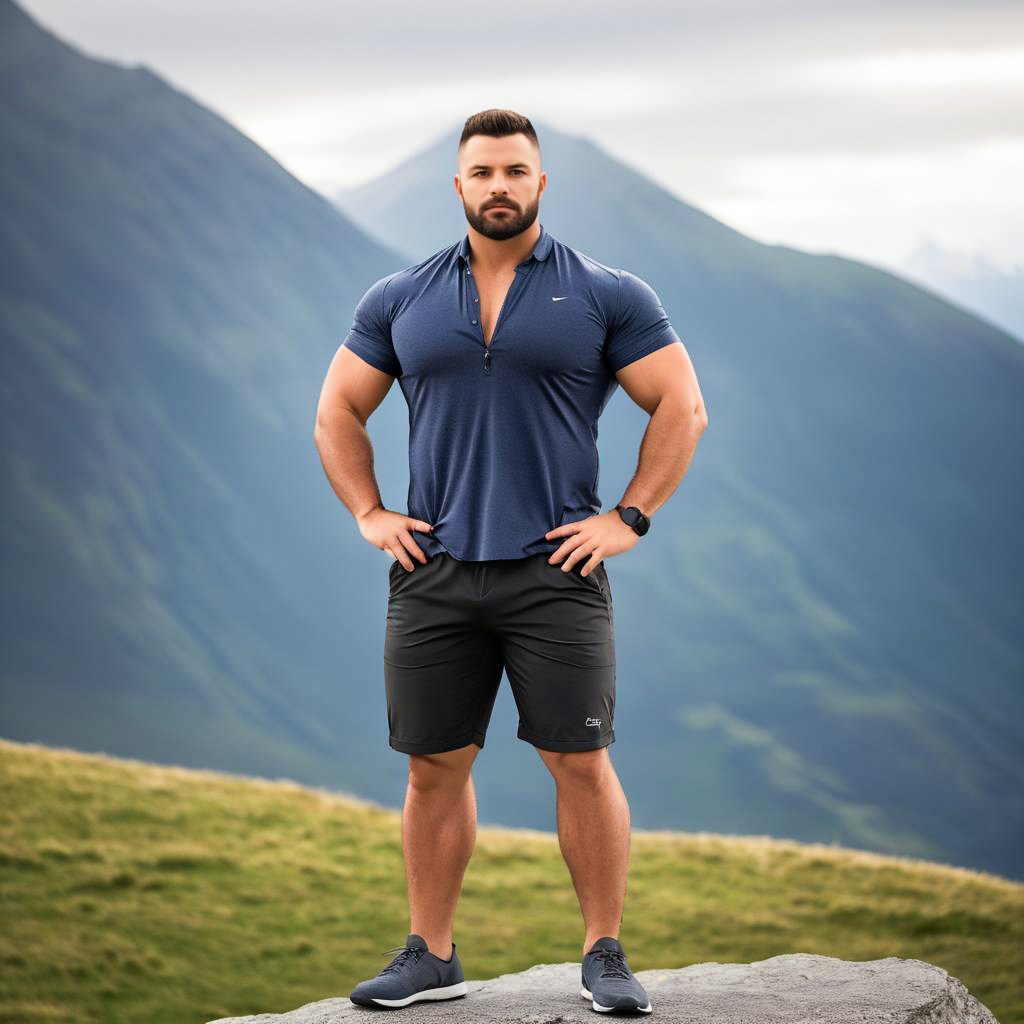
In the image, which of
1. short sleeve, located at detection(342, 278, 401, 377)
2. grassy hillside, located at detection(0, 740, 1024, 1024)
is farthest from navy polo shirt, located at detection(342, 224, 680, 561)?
grassy hillside, located at detection(0, 740, 1024, 1024)

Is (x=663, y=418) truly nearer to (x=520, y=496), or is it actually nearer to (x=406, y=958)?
(x=520, y=496)

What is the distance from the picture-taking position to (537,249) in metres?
3.24

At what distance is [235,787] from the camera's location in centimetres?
890

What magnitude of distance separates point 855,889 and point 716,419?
1443 centimetres

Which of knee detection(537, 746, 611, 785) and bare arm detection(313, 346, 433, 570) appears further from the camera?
bare arm detection(313, 346, 433, 570)

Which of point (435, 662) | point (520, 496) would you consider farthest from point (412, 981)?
point (520, 496)

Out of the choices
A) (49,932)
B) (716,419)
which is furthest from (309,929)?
(716,419)

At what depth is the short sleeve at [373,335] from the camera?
11.0 ft

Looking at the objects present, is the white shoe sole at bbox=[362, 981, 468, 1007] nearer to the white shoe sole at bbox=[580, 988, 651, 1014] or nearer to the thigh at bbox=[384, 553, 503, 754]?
the white shoe sole at bbox=[580, 988, 651, 1014]

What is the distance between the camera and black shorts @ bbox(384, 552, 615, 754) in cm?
314

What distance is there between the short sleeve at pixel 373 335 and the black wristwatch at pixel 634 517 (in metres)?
0.68

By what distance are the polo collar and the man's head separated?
0.08 m

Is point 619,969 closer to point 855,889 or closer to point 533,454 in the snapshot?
point 533,454

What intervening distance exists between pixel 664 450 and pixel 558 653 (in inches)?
21.6
